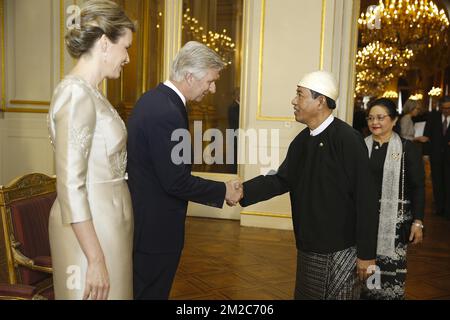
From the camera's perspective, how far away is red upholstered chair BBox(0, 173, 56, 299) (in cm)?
188

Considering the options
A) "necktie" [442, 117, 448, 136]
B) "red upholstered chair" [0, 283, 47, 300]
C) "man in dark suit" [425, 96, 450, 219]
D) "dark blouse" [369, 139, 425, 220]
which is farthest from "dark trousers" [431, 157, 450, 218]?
"red upholstered chair" [0, 283, 47, 300]

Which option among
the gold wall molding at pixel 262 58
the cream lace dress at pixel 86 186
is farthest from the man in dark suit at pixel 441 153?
the cream lace dress at pixel 86 186

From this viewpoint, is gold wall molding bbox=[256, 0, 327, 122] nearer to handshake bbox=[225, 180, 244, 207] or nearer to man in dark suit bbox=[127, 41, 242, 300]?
handshake bbox=[225, 180, 244, 207]

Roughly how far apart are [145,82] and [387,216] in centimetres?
383

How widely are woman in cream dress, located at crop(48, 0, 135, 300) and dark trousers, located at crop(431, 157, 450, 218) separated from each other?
556 cm

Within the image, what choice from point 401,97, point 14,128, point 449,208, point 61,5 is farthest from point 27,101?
point 401,97

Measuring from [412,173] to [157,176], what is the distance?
162 cm

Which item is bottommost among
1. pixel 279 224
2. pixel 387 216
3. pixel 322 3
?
pixel 279 224

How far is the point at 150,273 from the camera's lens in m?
1.89

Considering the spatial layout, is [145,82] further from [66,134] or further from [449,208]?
[66,134]

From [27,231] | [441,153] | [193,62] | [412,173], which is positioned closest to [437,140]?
[441,153]

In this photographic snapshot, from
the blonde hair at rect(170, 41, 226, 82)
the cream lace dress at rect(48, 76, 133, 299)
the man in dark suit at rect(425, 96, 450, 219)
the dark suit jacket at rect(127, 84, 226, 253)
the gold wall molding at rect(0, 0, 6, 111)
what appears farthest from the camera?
the man in dark suit at rect(425, 96, 450, 219)

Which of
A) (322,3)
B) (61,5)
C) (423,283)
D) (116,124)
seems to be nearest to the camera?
(116,124)

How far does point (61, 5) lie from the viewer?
5613 mm
